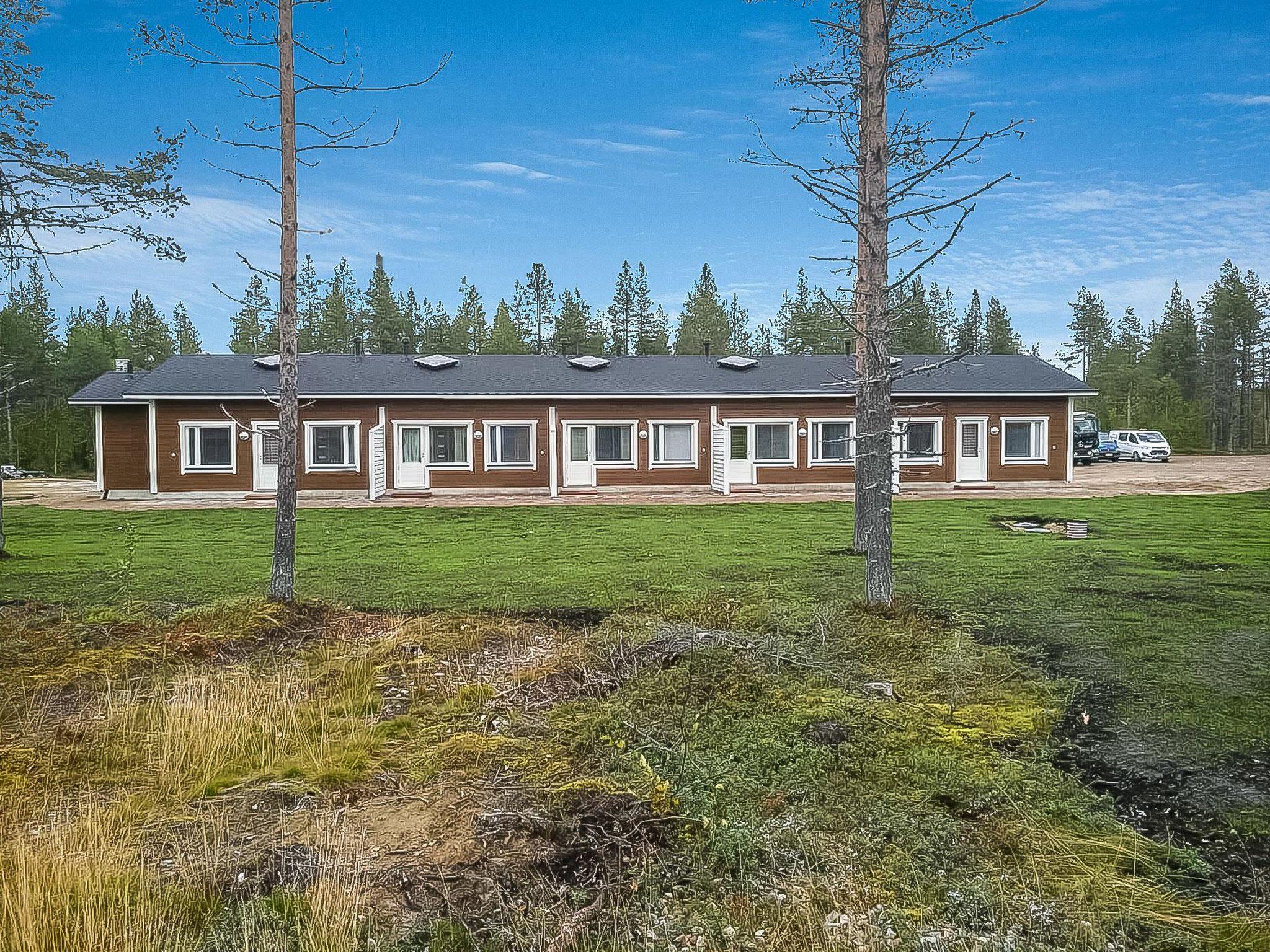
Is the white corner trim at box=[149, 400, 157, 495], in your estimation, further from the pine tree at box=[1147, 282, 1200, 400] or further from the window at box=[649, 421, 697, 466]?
the pine tree at box=[1147, 282, 1200, 400]

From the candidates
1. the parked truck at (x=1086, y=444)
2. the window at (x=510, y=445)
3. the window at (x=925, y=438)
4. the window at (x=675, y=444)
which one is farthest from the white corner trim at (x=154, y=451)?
the parked truck at (x=1086, y=444)

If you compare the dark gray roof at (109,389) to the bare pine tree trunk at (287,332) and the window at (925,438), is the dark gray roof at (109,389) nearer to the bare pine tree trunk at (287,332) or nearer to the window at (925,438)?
the bare pine tree trunk at (287,332)

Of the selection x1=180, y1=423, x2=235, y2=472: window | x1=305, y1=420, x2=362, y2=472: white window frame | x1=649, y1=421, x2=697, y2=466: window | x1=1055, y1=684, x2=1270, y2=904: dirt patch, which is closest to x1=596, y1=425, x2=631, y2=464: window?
x1=649, y1=421, x2=697, y2=466: window

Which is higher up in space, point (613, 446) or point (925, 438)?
point (925, 438)

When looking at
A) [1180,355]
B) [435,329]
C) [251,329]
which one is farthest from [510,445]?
[1180,355]

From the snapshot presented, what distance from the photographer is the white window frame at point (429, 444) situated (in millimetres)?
22453

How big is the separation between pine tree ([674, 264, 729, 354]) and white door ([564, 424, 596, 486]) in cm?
2968

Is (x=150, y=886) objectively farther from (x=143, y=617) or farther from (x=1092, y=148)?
(x=1092, y=148)

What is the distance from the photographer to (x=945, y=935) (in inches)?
110

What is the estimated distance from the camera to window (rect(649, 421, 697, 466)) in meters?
23.1

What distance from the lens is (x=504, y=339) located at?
52.1 meters

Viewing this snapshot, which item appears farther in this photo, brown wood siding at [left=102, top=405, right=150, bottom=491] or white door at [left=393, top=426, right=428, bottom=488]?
white door at [left=393, top=426, right=428, bottom=488]

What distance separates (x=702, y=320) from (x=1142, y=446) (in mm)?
27926

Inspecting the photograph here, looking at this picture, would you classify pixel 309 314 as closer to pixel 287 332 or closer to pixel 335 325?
pixel 335 325
